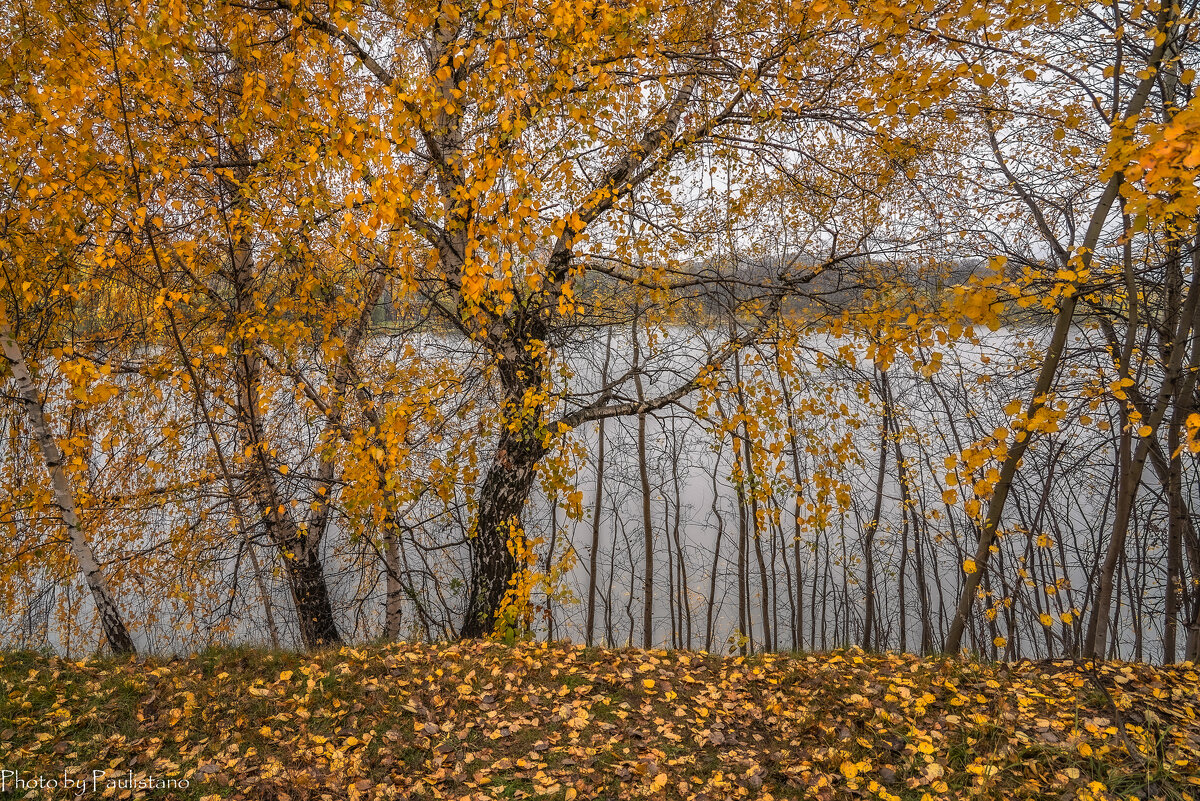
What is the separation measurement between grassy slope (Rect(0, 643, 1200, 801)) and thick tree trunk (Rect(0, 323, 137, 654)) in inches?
18.0

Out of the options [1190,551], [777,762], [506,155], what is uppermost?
[506,155]

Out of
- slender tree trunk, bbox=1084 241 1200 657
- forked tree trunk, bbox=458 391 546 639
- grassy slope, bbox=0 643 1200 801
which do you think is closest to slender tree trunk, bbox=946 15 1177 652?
slender tree trunk, bbox=1084 241 1200 657

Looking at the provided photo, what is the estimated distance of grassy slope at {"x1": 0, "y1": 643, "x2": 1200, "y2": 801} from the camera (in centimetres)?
284

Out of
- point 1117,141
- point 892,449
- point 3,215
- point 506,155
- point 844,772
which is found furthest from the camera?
point 892,449

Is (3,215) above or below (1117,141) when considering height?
above

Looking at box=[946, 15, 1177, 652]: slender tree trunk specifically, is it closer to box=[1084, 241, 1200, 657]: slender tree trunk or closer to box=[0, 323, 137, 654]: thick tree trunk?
box=[1084, 241, 1200, 657]: slender tree trunk

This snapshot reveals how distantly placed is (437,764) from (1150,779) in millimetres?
3131

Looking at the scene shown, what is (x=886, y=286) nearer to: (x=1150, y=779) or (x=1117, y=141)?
(x=1117, y=141)

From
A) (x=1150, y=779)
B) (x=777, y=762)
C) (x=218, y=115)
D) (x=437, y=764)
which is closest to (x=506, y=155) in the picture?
(x=218, y=115)

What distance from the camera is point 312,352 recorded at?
5.39 m

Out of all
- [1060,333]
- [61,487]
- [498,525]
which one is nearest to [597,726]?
[498,525]

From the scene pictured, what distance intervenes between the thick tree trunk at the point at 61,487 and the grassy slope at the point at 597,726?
1.50 ft

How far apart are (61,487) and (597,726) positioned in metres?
3.99

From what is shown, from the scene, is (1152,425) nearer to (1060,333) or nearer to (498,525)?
(1060,333)
